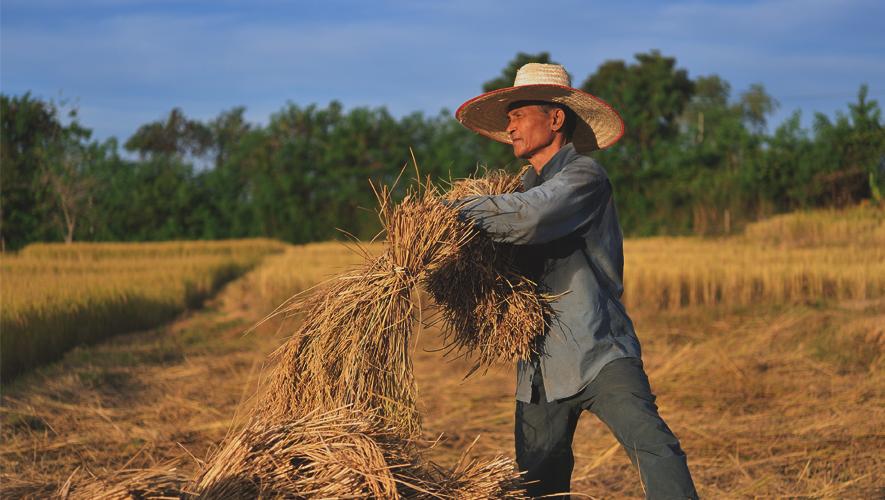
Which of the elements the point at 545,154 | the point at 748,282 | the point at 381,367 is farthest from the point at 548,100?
the point at 748,282

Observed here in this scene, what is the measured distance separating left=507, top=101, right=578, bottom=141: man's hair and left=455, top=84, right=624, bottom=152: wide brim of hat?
0.01 m

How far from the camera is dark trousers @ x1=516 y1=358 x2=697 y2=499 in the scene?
7.24 ft

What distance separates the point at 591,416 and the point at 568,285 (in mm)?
3077

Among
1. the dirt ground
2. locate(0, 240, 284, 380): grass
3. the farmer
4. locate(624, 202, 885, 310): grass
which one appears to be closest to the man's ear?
the farmer

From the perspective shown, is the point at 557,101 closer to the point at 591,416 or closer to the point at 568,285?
the point at 568,285

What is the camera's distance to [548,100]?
2.71 metres

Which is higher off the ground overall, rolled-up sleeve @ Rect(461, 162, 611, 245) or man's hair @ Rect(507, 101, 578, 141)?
man's hair @ Rect(507, 101, 578, 141)

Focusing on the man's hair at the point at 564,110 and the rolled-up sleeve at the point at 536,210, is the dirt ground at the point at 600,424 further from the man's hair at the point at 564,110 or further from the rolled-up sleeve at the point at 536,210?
the man's hair at the point at 564,110

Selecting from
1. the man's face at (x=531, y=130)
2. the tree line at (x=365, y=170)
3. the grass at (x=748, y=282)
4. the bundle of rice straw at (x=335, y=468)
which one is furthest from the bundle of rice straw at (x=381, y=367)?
the tree line at (x=365, y=170)

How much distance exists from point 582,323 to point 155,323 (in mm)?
8887

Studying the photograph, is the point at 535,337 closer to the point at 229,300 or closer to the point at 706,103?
the point at 229,300

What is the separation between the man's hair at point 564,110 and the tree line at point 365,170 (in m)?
18.9

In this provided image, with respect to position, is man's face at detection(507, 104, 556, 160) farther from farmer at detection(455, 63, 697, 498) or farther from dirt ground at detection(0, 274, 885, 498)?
dirt ground at detection(0, 274, 885, 498)

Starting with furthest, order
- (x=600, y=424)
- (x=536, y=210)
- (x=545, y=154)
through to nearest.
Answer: (x=600, y=424) → (x=545, y=154) → (x=536, y=210)
